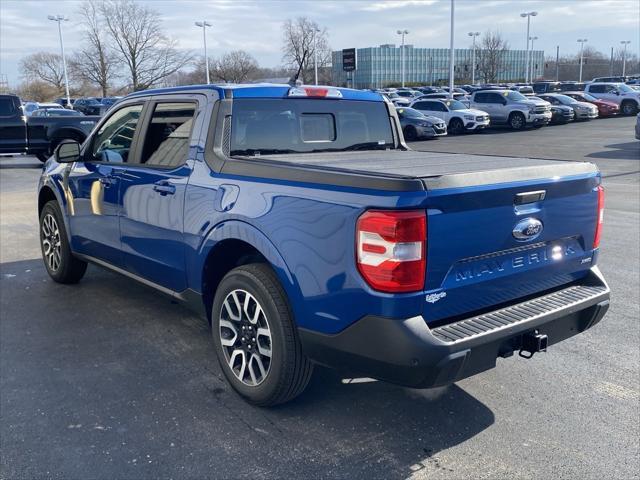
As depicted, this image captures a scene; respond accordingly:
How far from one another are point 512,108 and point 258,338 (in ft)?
98.9

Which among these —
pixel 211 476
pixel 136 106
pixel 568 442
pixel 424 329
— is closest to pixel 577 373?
pixel 568 442

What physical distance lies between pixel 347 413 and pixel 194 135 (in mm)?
2015

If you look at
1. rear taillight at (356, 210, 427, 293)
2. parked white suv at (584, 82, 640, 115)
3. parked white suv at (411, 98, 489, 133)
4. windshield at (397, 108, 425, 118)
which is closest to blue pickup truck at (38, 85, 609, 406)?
A: rear taillight at (356, 210, 427, 293)

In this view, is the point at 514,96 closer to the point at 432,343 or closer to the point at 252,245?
the point at 252,245

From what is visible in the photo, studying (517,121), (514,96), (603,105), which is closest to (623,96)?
(603,105)

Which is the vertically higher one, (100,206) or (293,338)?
(100,206)

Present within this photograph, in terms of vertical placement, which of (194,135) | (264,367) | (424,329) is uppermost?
(194,135)

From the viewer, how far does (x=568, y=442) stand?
3275 mm

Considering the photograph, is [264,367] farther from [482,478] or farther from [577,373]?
[577,373]

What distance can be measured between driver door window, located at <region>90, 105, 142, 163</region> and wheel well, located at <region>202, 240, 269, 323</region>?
1.43 m

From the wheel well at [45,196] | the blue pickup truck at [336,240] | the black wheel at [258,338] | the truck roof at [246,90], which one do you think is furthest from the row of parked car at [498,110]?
the black wheel at [258,338]

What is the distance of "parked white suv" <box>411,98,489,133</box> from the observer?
29.2 metres

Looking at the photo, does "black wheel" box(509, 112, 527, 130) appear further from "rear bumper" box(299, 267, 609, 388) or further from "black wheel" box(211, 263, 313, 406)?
"black wheel" box(211, 263, 313, 406)

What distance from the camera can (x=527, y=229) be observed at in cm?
318
